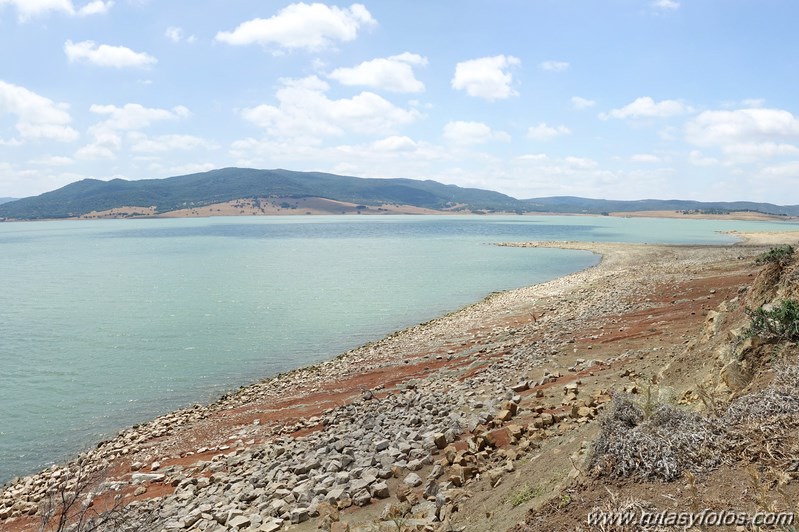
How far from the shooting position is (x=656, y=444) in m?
6.18

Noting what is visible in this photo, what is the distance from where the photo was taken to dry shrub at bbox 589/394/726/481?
5.89 m

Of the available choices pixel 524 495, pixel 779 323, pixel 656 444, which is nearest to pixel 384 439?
pixel 524 495

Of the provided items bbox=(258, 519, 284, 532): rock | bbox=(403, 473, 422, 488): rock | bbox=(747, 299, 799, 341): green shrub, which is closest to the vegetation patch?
bbox=(403, 473, 422, 488): rock

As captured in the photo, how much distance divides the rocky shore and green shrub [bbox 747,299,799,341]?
3249 millimetres

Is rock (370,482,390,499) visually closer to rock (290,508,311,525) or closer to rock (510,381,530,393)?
rock (290,508,311,525)

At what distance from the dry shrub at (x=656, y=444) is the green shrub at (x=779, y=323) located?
2827mm

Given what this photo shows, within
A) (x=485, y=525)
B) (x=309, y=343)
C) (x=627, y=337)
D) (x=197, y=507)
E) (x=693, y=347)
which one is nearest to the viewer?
(x=485, y=525)

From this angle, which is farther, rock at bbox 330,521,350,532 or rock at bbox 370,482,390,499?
rock at bbox 370,482,390,499

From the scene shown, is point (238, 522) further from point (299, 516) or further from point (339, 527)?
point (339, 527)

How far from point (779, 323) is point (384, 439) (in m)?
8.11

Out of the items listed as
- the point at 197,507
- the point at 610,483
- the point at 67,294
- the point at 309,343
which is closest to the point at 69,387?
the point at 309,343

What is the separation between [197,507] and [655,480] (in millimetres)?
9025

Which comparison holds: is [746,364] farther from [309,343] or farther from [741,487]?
[309,343]

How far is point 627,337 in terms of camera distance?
1883 cm
